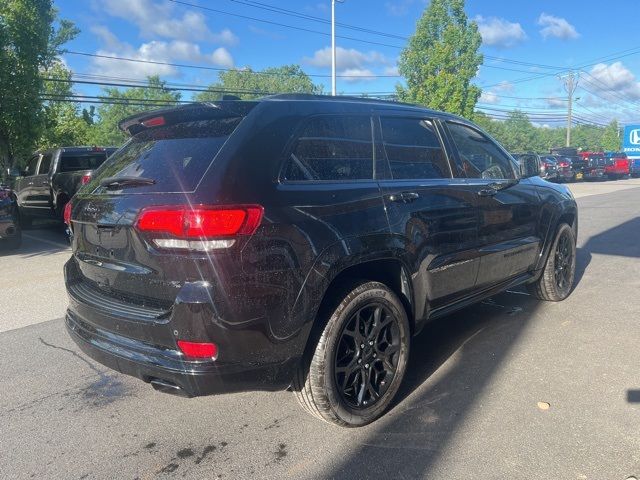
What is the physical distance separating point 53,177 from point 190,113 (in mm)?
8603

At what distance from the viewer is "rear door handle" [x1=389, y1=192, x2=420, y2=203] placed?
3.16 m

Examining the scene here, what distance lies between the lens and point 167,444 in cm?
287

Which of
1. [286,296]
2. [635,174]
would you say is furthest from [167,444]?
[635,174]

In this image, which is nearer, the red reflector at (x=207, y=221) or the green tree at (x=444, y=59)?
the red reflector at (x=207, y=221)

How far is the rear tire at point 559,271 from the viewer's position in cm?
516

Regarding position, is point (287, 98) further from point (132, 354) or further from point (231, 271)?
point (132, 354)

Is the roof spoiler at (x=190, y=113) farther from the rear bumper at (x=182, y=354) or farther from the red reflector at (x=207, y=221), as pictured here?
the rear bumper at (x=182, y=354)

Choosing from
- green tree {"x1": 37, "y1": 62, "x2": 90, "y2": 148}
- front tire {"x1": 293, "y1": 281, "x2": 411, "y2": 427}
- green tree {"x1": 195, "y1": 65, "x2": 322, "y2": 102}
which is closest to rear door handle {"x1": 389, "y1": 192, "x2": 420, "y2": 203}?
front tire {"x1": 293, "y1": 281, "x2": 411, "y2": 427}

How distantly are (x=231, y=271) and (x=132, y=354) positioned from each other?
728 millimetres

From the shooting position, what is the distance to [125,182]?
111 inches

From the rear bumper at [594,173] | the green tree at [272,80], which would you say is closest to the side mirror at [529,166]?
the rear bumper at [594,173]

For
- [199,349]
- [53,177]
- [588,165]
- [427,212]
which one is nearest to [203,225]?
[199,349]

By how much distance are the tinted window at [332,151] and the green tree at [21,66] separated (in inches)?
426

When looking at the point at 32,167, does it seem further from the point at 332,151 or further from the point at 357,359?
the point at 357,359
